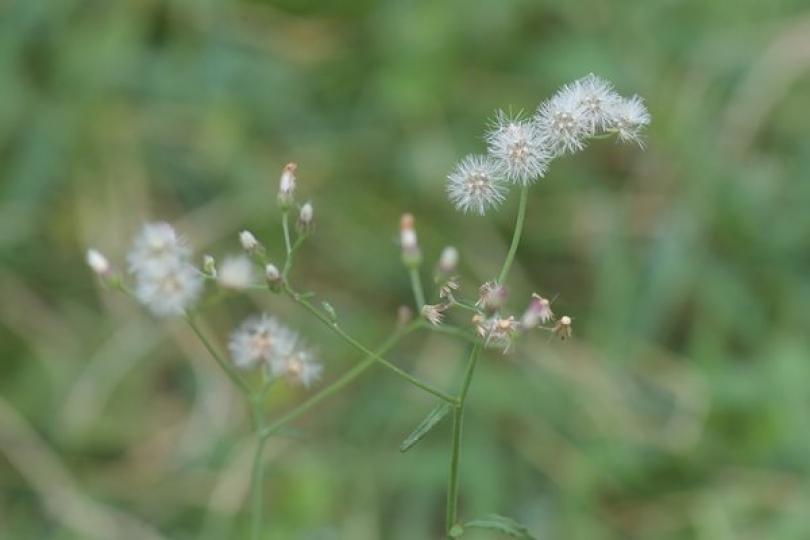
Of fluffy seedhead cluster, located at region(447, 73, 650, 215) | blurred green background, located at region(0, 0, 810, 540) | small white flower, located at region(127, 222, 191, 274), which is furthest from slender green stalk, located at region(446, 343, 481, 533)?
blurred green background, located at region(0, 0, 810, 540)

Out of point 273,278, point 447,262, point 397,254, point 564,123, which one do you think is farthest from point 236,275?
point 397,254

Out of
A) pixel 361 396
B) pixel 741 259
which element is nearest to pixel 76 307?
pixel 361 396

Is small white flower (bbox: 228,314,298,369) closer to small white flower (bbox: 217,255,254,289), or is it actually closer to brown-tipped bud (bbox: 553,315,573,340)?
small white flower (bbox: 217,255,254,289)

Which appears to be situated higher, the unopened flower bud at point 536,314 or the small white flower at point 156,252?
the unopened flower bud at point 536,314

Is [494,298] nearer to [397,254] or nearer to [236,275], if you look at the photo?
[236,275]

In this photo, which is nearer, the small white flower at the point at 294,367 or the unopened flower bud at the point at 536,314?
the unopened flower bud at the point at 536,314

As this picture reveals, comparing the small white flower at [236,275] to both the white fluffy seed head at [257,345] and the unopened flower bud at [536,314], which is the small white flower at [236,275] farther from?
the unopened flower bud at [536,314]

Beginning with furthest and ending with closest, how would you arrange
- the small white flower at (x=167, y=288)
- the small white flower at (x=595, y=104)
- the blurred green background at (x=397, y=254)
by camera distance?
the blurred green background at (x=397, y=254), the small white flower at (x=595, y=104), the small white flower at (x=167, y=288)

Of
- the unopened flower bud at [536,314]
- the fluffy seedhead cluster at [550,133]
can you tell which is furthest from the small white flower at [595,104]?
the unopened flower bud at [536,314]
